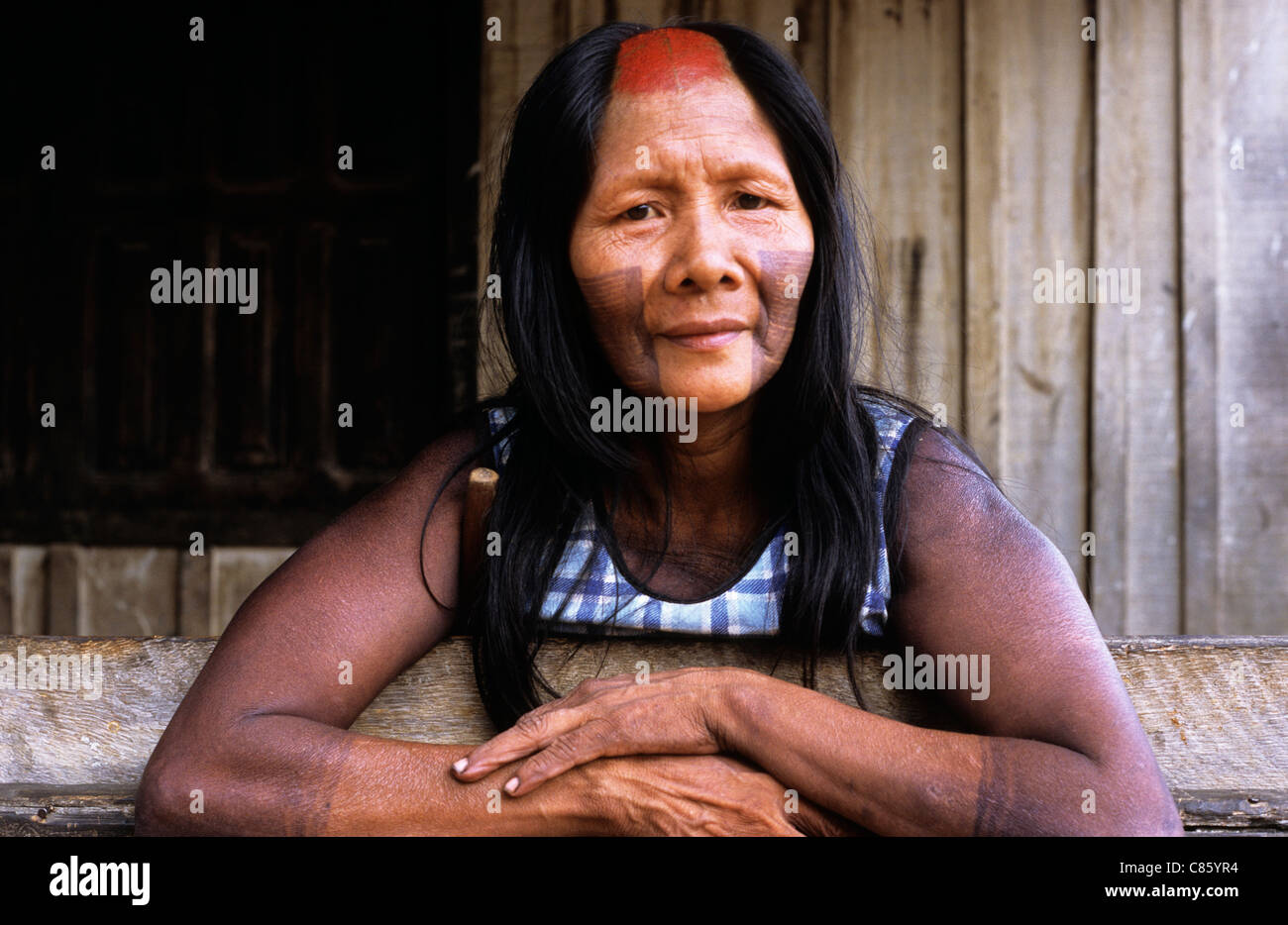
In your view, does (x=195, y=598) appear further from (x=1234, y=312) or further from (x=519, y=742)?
(x=1234, y=312)

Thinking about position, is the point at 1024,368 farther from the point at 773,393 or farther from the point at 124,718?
the point at 124,718

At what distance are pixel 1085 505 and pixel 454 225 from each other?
2096 millimetres

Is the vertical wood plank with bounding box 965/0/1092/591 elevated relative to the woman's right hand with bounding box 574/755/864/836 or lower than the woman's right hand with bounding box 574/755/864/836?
elevated

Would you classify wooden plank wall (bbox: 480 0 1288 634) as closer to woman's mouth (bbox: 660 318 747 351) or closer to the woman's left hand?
woman's mouth (bbox: 660 318 747 351)

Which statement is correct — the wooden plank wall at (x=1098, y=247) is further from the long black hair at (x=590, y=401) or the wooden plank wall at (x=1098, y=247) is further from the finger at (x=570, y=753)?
the finger at (x=570, y=753)

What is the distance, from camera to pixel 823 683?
1.71m

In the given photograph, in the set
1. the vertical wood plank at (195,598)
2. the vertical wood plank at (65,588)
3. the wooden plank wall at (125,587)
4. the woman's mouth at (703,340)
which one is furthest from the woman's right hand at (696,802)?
the vertical wood plank at (65,588)

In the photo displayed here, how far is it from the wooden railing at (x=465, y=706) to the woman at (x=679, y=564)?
5 cm

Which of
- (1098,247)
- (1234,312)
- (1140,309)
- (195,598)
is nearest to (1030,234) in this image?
(1098,247)

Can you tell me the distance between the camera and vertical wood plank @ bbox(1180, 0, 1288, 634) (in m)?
3.19

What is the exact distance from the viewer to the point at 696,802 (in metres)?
1.46

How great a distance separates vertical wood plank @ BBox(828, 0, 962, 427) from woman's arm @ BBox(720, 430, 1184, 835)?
175 cm

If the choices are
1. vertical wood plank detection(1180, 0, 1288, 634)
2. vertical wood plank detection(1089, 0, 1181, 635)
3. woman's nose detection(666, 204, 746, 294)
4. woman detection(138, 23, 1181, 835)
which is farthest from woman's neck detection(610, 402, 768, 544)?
vertical wood plank detection(1180, 0, 1288, 634)

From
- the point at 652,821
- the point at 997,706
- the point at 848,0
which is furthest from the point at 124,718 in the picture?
the point at 848,0
